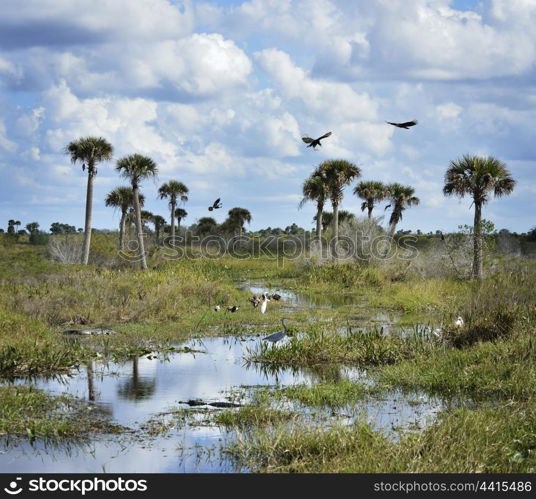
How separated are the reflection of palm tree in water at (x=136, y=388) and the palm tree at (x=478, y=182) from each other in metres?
23.6

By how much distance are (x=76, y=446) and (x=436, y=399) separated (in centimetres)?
581

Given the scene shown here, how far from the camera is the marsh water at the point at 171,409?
935 cm

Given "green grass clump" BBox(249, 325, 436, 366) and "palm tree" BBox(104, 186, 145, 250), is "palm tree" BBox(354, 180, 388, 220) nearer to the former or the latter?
"palm tree" BBox(104, 186, 145, 250)

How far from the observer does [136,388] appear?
45.1ft

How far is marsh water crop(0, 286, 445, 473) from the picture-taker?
9352 mm

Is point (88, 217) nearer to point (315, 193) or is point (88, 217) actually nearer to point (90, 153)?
point (90, 153)

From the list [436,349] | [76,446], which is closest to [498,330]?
[436,349]

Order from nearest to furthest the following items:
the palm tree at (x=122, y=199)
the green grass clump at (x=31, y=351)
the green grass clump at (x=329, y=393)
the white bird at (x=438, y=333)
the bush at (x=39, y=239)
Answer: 1. the green grass clump at (x=329, y=393)
2. the green grass clump at (x=31, y=351)
3. the white bird at (x=438, y=333)
4. the palm tree at (x=122, y=199)
5. the bush at (x=39, y=239)

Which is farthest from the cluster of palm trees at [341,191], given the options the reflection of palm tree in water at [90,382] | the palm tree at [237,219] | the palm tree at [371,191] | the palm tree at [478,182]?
the reflection of palm tree in water at [90,382]

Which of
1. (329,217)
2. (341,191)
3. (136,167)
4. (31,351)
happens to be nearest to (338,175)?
(341,191)

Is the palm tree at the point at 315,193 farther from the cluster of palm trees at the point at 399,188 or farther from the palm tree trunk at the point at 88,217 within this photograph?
the palm tree trunk at the point at 88,217

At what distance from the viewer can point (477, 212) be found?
36.2 m

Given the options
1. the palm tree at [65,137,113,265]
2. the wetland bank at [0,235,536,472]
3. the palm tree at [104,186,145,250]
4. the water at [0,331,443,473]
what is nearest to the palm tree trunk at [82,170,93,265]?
the palm tree at [65,137,113,265]

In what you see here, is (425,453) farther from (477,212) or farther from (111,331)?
(477,212)
